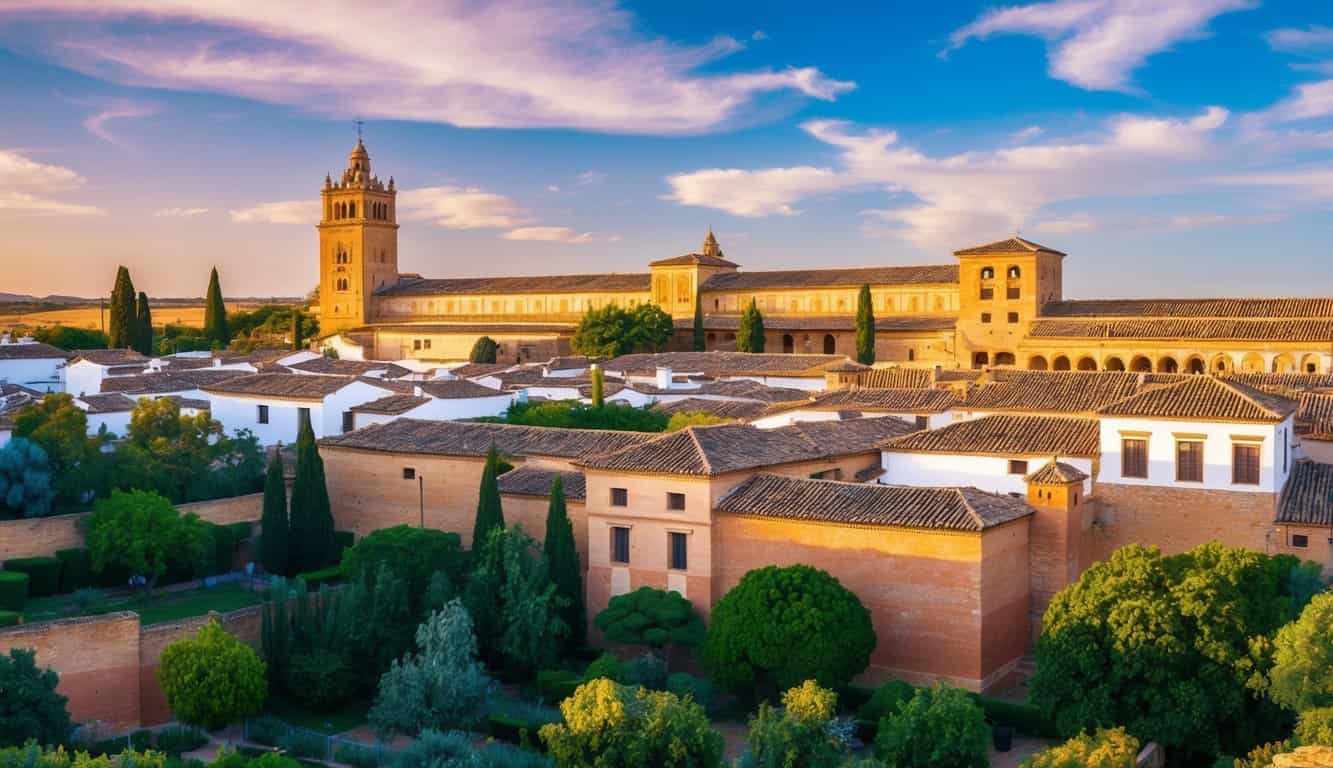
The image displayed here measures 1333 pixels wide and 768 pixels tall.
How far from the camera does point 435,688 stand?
53.1 feet

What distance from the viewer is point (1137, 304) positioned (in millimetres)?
45312

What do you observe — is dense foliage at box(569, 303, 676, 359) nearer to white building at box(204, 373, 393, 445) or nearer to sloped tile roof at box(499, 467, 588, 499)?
white building at box(204, 373, 393, 445)

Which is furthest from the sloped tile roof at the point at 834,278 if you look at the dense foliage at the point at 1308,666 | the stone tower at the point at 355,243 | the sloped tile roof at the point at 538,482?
the dense foliage at the point at 1308,666

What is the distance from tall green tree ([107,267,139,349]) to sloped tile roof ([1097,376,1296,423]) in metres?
39.9

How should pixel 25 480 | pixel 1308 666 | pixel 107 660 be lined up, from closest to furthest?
pixel 1308 666 < pixel 107 660 < pixel 25 480

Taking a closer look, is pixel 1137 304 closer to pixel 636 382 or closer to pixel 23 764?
pixel 636 382

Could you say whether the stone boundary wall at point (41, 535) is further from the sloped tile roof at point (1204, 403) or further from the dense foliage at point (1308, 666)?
the dense foliage at point (1308, 666)

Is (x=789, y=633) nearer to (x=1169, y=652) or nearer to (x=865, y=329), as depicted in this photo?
(x=1169, y=652)

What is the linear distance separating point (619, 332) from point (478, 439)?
27.2 m

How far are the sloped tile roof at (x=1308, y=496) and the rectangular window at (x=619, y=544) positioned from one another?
9179mm

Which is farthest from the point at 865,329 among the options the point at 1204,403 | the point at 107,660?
the point at 107,660

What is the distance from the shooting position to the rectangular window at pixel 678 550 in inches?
745

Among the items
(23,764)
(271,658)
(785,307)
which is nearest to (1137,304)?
(785,307)

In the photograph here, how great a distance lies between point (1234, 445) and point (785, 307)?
37.6 meters
